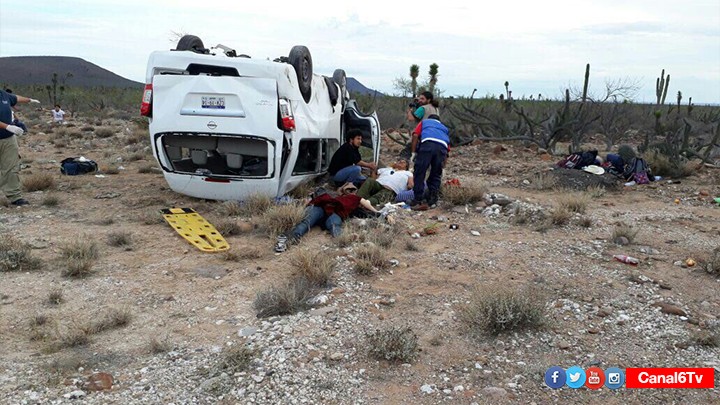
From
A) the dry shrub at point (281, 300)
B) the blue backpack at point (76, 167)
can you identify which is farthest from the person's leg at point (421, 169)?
the blue backpack at point (76, 167)

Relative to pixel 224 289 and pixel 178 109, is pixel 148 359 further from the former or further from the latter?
pixel 178 109

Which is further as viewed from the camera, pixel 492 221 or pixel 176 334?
pixel 492 221

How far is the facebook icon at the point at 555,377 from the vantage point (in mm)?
3494

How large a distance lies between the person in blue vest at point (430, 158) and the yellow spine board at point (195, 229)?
278 cm

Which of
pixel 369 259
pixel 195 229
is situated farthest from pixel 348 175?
pixel 369 259

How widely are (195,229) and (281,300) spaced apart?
255 cm

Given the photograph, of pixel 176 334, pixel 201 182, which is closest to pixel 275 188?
pixel 201 182

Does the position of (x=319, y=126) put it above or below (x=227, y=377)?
above

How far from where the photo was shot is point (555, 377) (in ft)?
11.6

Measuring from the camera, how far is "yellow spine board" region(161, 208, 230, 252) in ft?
20.2

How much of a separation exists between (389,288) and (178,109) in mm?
3734

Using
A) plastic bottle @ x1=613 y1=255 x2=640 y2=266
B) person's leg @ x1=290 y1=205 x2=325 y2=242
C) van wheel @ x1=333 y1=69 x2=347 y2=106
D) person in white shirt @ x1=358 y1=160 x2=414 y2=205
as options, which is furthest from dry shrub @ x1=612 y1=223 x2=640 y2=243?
van wheel @ x1=333 y1=69 x2=347 y2=106

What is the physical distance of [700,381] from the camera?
353 centimetres

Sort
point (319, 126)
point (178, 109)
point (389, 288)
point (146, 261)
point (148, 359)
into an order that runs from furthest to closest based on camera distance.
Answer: point (319, 126) < point (178, 109) < point (146, 261) < point (389, 288) < point (148, 359)
